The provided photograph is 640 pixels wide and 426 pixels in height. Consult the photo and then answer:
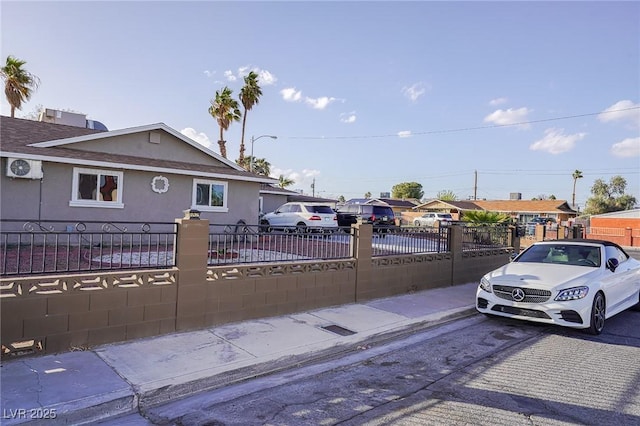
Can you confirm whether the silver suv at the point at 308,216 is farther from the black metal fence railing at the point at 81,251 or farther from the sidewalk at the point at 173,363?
the sidewalk at the point at 173,363

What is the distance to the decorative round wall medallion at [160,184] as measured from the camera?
45.6 ft

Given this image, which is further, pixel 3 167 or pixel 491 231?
pixel 491 231

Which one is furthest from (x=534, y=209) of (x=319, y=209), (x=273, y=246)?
(x=273, y=246)

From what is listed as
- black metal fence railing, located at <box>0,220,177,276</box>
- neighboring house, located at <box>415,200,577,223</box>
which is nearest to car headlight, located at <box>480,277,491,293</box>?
black metal fence railing, located at <box>0,220,177,276</box>

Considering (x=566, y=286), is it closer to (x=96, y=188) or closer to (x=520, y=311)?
(x=520, y=311)

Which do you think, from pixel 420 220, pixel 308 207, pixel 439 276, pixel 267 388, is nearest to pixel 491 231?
pixel 439 276

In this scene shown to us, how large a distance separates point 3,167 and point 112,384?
33.1 feet

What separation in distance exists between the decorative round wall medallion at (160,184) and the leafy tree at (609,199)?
2906 inches

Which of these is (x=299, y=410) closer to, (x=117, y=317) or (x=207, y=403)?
(x=207, y=403)

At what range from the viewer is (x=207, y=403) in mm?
4027

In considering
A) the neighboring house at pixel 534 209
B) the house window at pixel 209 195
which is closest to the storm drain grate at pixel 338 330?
the house window at pixel 209 195

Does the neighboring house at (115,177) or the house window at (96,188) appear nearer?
the neighboring house at (115,177)

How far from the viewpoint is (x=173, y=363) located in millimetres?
4734

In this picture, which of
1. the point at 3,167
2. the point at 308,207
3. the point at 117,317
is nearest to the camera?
the point at 117,317
